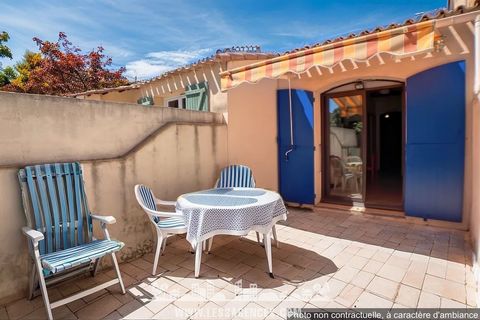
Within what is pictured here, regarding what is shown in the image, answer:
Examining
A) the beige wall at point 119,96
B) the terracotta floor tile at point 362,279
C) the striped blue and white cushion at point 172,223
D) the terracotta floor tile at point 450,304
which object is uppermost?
the beige wall at point 119,96

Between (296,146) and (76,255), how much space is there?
724 centimetres

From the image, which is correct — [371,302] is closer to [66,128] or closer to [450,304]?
[450,304]

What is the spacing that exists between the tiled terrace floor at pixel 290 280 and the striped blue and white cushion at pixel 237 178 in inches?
58.4

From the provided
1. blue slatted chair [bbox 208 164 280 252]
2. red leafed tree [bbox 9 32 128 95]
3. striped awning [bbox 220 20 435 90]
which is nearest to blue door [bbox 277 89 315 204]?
blue slatted chair [bbox 208 164 280 252]

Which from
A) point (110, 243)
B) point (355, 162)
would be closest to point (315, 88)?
point (355, 162)

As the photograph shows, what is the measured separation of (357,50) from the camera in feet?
16.6

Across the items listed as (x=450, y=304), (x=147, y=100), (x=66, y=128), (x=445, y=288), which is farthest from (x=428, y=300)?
(x=147, y=100)

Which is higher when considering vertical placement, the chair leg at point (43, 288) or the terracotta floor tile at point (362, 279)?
the chair leg at point (43, 288)

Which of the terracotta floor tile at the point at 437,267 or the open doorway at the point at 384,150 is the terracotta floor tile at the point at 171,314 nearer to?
the terracotta floor tile at the point at 437,267

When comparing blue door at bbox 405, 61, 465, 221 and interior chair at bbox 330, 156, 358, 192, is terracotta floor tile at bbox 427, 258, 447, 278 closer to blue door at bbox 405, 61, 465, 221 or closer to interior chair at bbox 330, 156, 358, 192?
blue door at bbox 405, 61, 465, 221

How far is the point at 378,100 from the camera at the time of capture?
52.4 feet

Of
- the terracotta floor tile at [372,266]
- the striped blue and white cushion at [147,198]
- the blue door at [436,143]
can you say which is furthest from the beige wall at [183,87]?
the terracotta floor tile at [372,266]

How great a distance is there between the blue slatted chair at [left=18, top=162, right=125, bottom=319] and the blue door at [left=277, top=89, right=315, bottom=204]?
21.1 ft

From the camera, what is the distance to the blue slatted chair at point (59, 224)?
12.0 feet
